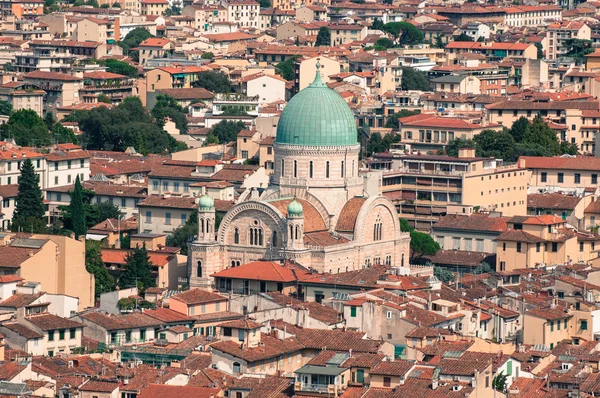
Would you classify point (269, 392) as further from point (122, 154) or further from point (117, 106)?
point (117, 106)

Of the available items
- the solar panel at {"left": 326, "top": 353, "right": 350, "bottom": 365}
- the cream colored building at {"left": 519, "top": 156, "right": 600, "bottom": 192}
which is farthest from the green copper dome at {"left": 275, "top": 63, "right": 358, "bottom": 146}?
the solar panel at {"left": 326, "top": 353, "right": 350, "bottom": 365}

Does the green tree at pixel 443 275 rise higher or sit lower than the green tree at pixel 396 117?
lower

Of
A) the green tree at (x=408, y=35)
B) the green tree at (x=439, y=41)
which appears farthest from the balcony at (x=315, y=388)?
the green tree at (x=408, y=35)

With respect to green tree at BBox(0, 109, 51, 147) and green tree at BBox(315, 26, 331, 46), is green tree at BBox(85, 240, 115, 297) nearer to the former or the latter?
green tree at BBox(0, 109, 51, 147)

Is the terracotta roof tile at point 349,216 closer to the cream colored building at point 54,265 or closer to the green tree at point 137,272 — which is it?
the green tree at point 137,272

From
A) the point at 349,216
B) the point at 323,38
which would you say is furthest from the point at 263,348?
the point at 323,38

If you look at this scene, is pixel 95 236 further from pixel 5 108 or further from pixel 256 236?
pixel 5 108
